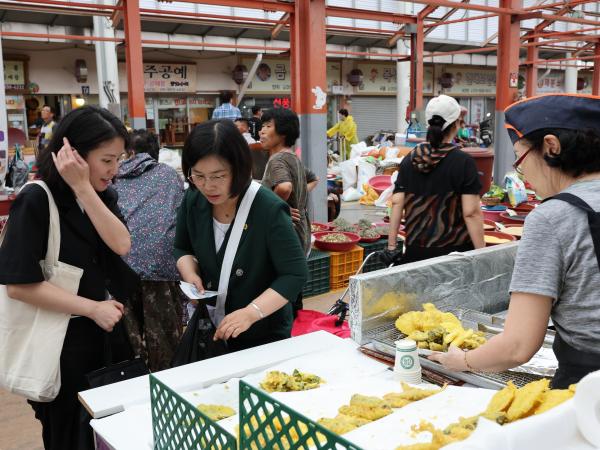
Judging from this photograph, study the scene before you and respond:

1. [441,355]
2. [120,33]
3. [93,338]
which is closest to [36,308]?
[93,338]

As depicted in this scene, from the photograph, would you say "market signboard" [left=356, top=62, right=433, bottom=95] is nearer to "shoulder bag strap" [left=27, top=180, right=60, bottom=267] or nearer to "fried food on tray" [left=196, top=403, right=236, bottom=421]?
"shoulder bag strap" [left=27, top=180, right=60, bottom=267]

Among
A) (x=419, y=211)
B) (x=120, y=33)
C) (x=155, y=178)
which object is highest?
(x=120, y=33)

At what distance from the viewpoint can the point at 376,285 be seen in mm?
2152

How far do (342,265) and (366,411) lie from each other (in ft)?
13.8

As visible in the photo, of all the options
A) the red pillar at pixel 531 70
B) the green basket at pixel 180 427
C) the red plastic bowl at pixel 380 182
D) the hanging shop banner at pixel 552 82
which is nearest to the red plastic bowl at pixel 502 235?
the green basket at pixel 180 427

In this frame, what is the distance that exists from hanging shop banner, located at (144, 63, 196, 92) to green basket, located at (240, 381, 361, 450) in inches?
581

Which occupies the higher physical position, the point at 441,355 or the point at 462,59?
the point at 462,59

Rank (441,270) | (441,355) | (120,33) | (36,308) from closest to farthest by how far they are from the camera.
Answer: (441,355) → (36,308) → (441,270) → (120,33)

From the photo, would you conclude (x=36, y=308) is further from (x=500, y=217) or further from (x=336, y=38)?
(x=336, y=38)

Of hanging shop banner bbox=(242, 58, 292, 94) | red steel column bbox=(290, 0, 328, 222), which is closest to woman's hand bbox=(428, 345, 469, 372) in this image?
red steel column bbox=(290, 0, 328, 222)

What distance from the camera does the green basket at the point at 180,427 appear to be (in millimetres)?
1108

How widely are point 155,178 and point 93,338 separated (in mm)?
1304

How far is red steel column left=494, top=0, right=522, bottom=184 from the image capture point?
10.1 meters

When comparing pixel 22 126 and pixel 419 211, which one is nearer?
pixel 419 211
